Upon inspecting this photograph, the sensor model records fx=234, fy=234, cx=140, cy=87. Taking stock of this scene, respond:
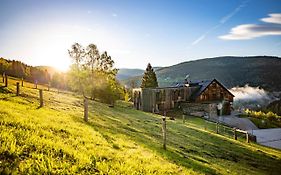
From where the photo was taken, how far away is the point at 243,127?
5259 cm

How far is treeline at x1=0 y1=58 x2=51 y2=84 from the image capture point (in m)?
92.4

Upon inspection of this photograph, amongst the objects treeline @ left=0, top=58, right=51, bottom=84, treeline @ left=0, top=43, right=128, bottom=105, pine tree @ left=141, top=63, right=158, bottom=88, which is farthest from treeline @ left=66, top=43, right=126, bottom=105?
treeline @ left=0, top=58, right=51, bottom=84

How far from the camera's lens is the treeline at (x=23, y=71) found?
3637 inches

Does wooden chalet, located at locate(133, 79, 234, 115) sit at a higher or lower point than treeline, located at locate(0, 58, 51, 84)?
lower

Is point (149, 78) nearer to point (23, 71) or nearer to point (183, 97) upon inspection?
point (183, 97)

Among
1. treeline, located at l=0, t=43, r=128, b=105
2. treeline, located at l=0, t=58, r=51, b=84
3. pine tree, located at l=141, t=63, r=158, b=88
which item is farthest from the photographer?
treeline, located at l=0, t=58, r=51, b=84

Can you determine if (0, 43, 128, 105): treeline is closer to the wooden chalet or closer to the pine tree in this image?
the wooden chalet

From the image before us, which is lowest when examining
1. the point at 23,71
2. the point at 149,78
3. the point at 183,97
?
the point at 183,97

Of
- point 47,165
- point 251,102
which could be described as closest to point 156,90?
A: point 47,165

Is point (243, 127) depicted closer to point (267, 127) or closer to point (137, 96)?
point (267, 127)

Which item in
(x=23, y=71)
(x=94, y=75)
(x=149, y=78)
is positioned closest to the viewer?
(x=94, y=75)

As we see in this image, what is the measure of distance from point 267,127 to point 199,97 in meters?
18.0

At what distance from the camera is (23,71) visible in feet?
330

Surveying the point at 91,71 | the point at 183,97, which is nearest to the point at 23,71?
the point at 91,71
